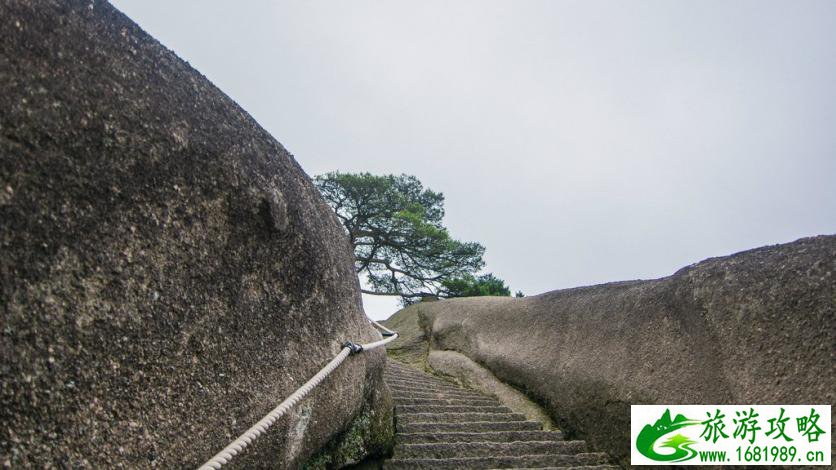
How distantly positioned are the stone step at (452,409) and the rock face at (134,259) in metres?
2.43

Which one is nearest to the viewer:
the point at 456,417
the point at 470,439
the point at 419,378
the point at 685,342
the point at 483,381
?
the point at 685,342

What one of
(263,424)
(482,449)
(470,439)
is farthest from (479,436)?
(263,424)

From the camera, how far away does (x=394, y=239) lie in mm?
14125

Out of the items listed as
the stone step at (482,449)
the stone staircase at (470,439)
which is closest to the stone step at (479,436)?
the stone staircase at (470,439)

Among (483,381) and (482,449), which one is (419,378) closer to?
(483,381)

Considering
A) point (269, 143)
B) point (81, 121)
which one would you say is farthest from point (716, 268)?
point (81, 121)

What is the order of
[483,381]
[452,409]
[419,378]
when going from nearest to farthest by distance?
1. [452,409]
2. [483,381]
3. [419,378]

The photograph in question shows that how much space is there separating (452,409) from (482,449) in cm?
122

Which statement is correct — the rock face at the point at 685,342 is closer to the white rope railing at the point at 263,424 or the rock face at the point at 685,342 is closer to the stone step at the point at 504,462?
the stone step at the point at 504,462

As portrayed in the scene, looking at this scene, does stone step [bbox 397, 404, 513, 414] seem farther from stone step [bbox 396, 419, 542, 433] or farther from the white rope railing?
the white rope railing

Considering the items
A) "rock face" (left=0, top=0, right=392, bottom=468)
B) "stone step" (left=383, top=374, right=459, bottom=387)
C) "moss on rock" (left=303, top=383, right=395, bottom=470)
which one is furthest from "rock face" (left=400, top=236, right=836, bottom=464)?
"rock face" (left=0, top=0, right=392, bottom=468)

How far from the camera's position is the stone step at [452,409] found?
4633 mm

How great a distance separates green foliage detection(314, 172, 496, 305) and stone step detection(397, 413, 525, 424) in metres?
8.43

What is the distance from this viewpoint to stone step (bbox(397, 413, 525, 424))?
172 inches
